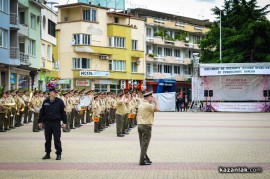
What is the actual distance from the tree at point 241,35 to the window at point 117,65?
10.8 m

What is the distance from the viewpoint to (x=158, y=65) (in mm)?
86188

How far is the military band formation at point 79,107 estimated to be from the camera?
2548cm

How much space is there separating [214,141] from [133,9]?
65.3 m

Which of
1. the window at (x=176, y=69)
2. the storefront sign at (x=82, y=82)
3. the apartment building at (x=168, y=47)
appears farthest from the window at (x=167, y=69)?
the storefront sign at (x=82, y=82)

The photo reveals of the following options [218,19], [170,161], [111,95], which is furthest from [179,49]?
[170,161]

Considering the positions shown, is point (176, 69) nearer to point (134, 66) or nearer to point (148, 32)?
point (148, 32)

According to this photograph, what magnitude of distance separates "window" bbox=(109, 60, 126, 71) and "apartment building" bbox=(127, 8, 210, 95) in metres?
5.67

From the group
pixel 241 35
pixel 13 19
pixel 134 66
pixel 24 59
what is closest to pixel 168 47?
pixel 134 66

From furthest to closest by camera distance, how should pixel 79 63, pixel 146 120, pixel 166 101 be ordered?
pixel 79 63, pixel 166 101, pixel 146 120

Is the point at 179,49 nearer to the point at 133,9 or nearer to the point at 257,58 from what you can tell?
the point at 133,9

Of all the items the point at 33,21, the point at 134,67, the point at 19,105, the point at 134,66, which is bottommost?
the point at 19,105

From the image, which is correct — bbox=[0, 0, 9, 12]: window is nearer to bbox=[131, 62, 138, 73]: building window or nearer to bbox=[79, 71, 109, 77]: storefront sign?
bbox=[79, 71, 109, 77]: storefront sign

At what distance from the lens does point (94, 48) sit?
7144cm

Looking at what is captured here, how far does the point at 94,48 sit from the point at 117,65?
4.98m
